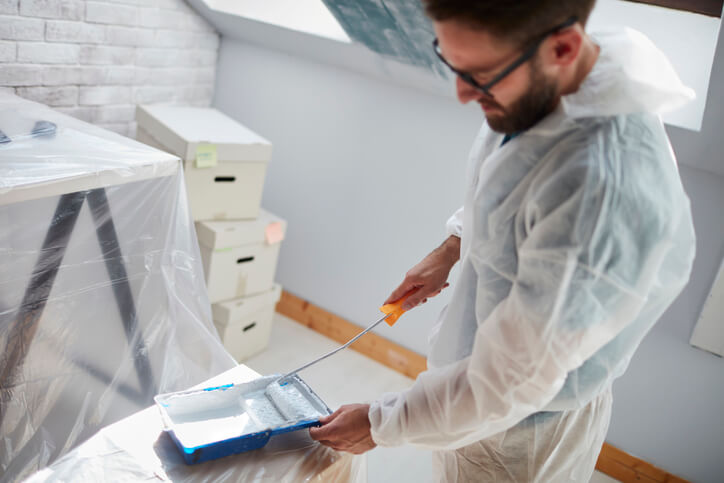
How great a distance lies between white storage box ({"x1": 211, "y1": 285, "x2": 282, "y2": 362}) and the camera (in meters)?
2.05

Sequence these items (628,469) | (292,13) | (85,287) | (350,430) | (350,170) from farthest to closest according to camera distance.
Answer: (350,170), (292,13), (628,469), (85,287), (350,430)

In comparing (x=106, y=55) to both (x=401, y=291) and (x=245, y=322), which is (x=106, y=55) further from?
(x=401, y=291)

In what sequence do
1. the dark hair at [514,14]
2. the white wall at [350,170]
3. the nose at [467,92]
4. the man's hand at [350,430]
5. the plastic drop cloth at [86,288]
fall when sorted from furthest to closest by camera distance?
the white wall at [350,170], the plastic drop cloth at [86,288], the man's hand at [350,430], the nose at [467,92], the dark hair at [514,14]

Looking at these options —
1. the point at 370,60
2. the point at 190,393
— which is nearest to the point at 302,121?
the point at 370,60

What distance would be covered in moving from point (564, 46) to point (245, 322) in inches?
64.9

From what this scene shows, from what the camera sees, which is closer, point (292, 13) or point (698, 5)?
point (698, 5)

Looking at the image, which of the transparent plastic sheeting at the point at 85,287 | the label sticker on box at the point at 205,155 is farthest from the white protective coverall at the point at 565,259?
the label sticker on box at the point at 205,155

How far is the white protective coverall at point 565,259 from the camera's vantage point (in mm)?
713

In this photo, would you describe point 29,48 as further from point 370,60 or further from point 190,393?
point 190,393

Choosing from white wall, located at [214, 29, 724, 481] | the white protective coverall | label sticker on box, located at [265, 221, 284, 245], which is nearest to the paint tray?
the white protective coverall

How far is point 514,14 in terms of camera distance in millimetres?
676

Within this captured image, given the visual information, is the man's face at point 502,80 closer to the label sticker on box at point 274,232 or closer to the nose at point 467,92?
the nose at point 467,92

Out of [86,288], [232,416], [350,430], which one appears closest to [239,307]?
[86,288]

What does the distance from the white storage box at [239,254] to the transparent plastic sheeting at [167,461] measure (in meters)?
0.99
